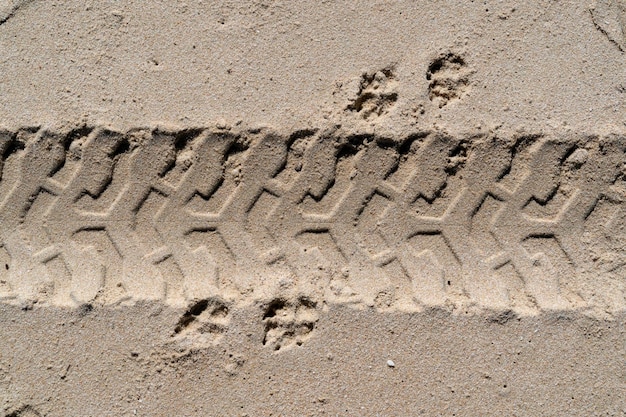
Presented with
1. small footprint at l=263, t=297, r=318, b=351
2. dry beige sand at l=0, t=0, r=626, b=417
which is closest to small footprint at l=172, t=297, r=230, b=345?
dry beige sand at l=0, t=0, r=626, b=417

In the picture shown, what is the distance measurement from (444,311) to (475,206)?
38cm

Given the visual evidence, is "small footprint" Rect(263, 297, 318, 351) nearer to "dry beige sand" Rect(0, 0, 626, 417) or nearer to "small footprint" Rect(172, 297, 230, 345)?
"dry beige sand" Rect(0, 0, 626, 417)

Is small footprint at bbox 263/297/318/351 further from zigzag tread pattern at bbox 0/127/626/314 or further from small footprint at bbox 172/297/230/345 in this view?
small footprint at bbox 172/297/230/345

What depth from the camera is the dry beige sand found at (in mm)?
1664

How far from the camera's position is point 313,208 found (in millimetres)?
1706

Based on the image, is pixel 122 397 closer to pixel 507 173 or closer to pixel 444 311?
pixel 444 311

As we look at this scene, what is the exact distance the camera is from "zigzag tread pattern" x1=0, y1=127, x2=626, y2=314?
166cm

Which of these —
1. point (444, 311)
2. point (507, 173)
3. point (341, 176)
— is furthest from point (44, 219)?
point (507, 173)

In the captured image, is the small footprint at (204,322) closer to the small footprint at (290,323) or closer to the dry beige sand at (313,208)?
the dry beige sand at (313,208)

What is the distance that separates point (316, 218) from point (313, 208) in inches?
1.5

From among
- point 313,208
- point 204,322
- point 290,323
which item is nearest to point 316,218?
point 313,208

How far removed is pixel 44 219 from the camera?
1.75 m

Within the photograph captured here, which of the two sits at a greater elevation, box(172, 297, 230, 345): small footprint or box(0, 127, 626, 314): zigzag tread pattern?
box(0, 127, 626, 314): zigzag tread pattern

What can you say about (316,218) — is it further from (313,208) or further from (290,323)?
(290,323)
